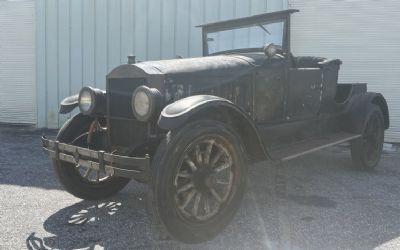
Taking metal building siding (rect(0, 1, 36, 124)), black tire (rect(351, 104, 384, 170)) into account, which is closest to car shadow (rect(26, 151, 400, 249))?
black tire (rect(351, 104, 384, 170))

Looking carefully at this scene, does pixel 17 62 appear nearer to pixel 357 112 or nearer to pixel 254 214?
pixel 357 112

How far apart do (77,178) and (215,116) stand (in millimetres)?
1553

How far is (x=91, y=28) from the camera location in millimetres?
8875

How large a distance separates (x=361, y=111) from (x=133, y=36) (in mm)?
4985

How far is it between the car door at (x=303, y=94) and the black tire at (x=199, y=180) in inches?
62.9

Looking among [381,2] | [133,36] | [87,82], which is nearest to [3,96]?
[87,82]

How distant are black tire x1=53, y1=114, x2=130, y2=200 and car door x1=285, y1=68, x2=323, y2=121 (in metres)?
2.09

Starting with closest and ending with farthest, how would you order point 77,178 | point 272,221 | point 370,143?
1. point 272,221
2. point 77,178
3. point 370,143

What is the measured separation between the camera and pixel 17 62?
959 centimetres

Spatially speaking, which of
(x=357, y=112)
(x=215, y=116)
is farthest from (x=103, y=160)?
(x=357, y=112)

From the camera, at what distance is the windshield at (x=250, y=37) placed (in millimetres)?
4770

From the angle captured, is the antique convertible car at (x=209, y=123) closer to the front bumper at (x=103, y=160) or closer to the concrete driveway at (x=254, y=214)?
the front bumper at (x=103, y=160)

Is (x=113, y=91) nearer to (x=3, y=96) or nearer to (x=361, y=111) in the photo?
(x=361, y=111)

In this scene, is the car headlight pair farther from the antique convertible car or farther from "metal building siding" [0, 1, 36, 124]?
"metal building siding" [0, 1, 36, 124]
